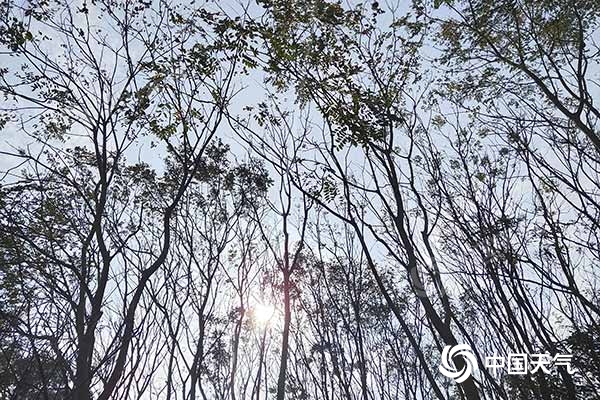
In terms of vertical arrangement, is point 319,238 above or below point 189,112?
above

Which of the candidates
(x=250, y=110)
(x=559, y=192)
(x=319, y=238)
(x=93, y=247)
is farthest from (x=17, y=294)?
(x=559, y=192)

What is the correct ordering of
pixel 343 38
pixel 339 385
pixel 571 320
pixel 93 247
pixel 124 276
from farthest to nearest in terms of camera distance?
pixel 339 385
pixel 124 276
pixel 571 320
pixel 93 247
pixel 343 38

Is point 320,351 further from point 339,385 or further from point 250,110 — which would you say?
point 250,110

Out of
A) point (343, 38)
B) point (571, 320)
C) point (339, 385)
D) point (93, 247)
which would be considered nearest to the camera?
point (343, 38)

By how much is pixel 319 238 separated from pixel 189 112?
4964 mm

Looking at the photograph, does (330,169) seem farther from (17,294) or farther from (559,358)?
(17,294)

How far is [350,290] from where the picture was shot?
32.7ft

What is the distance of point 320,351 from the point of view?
34.3ft

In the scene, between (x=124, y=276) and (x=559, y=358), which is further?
(x=124, y=276)

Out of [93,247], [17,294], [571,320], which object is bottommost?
[571,320]

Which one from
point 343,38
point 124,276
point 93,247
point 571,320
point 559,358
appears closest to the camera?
point 343,38

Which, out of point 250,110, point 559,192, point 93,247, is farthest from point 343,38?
point 93,247

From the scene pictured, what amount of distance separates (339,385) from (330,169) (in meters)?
6.94

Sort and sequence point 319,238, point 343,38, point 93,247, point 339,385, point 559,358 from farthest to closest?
point 339,385, point 319,238, point 93,247, point 559,358, point 343,38
